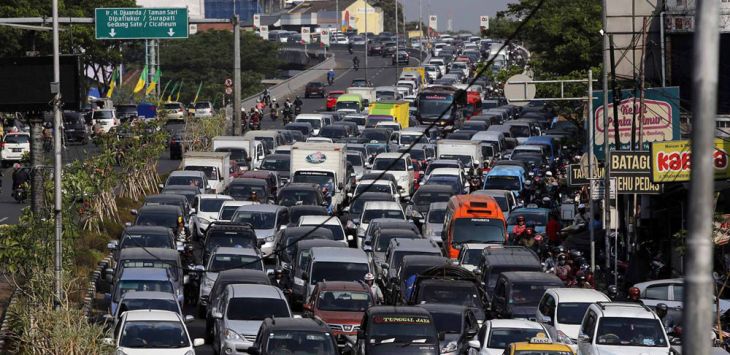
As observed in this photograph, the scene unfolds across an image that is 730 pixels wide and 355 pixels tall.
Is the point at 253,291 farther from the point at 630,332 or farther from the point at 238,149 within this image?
the point at 238,149

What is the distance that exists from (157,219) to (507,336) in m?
17.4

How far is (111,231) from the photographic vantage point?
43.5 metres

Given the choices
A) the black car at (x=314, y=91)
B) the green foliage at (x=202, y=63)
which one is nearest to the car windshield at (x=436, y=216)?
the black car at (x=314, y=91)

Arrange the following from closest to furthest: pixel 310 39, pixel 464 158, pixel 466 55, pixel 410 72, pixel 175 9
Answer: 1. pixel 175 9
2. pixel 464 158
3. pixel 410 72
4. pixel 466 55
5. pixel 310 39

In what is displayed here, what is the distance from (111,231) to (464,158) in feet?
59.6

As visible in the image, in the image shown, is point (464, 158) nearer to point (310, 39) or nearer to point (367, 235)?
point (367, 235)

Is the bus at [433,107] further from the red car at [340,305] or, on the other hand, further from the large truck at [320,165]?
the red car at [340,305]

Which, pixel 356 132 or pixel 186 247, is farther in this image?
pixel 356 132

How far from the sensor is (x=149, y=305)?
27734 millimetres

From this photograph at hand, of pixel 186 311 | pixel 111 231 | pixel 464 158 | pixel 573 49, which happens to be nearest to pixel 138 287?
pixel 186 311

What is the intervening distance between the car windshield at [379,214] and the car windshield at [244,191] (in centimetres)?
548

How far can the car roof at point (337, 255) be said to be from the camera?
105ft

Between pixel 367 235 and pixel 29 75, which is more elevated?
pixel 29 75

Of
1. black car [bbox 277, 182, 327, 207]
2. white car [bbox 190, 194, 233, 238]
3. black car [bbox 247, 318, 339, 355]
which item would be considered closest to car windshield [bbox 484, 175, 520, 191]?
black car [bbox 277, 182, 327, 207]
